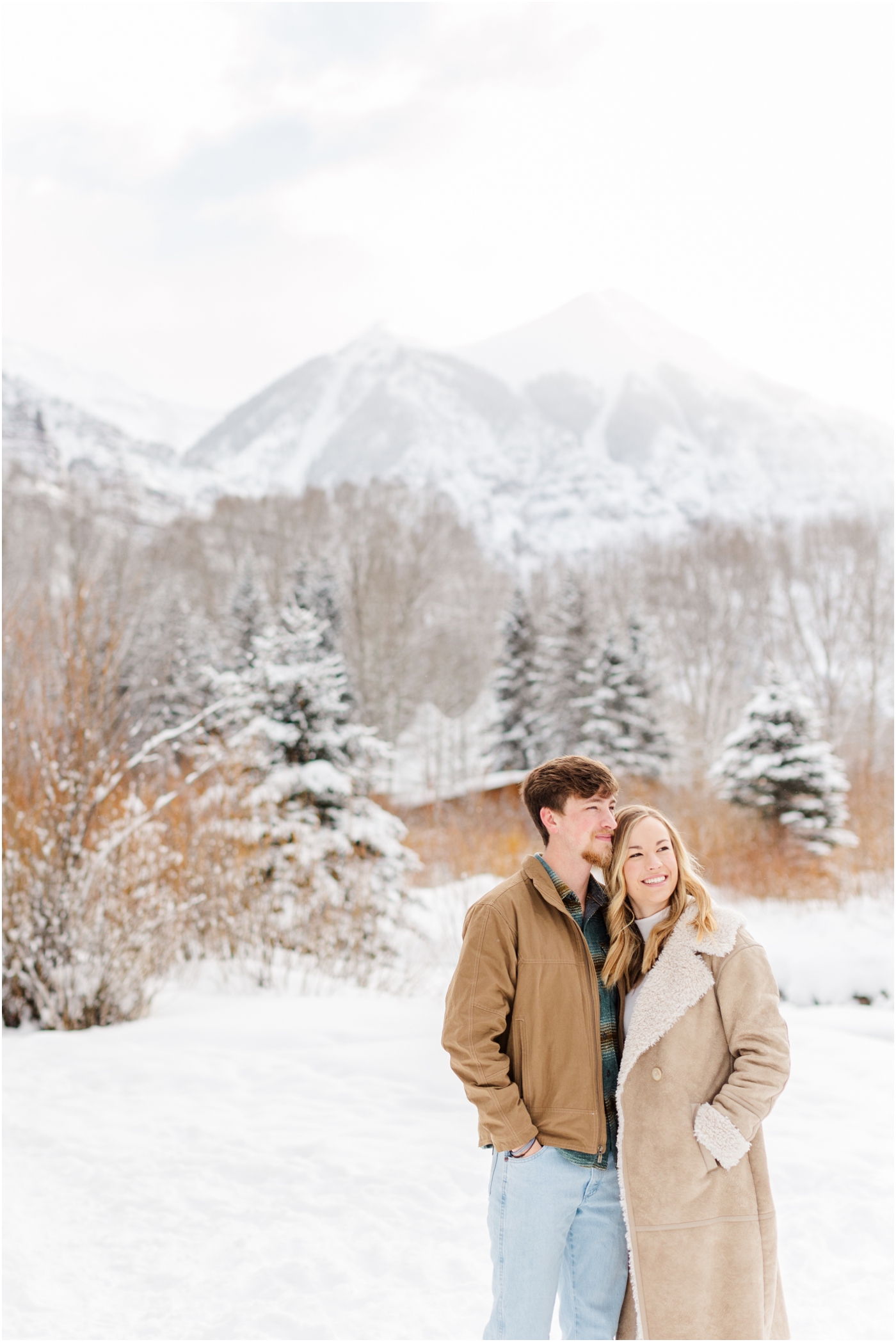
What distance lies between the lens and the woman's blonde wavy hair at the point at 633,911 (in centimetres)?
222

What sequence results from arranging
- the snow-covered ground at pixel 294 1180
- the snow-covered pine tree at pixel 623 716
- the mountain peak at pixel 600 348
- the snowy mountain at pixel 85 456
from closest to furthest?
the snow-covered ground at pixel 294 1180 → the snow-covered pine tree at pixel 623 716 → the snowy mountain at pixel 85 456 → the mountain peak at pixel 600 348

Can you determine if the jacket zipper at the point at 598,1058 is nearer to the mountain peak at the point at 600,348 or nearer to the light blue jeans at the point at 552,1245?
the light blue jeans at the point at 552,1245

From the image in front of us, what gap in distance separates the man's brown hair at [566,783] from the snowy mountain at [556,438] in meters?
77.8

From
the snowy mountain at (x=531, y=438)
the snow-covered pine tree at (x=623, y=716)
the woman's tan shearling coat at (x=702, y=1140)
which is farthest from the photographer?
the snowy mountain at (x=531, y=438)

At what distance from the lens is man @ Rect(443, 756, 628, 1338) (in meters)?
2.14

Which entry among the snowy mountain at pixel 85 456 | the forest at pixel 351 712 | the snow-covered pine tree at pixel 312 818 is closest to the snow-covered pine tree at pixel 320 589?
the forest at pixel 351 712

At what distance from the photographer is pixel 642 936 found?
2297 mm

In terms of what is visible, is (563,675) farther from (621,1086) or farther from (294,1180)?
(621,1086)

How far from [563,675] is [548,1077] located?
2500cm

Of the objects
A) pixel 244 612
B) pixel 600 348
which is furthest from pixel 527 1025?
pixel 600 348

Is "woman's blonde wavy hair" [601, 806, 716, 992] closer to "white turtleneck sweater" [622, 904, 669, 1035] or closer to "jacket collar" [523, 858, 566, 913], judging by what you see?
"white turtleneck sweater" [622, 904, 669, 1035]

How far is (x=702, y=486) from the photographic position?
327 feet

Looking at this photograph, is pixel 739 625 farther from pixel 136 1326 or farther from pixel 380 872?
pixel 136 1326

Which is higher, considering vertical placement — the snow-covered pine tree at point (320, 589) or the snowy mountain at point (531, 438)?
the snowy mountain at point (531, 438)
